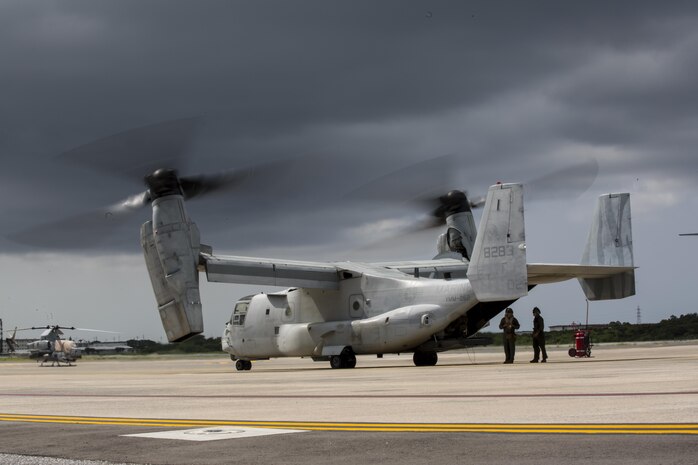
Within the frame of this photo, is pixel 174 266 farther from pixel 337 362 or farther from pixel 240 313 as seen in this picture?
pixel 240 313

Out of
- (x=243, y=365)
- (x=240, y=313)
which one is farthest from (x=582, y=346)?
(x=240, y=313)

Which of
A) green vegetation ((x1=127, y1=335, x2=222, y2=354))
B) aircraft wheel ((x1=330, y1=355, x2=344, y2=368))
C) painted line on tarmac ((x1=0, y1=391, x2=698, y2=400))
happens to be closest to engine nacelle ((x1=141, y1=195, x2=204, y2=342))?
aircraft wheel ((x1=330, y1=355, x2=344, y2=368))

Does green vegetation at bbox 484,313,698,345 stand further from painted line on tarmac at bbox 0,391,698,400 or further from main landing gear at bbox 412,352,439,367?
painted line on tarmac at bbox 0,391,698,400

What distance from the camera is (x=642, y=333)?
251 feet

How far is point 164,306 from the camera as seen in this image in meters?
34.0

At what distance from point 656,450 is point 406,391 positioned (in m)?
10.1

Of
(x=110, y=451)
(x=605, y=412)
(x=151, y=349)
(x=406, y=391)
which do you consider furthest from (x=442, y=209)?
(x=151, y=349)

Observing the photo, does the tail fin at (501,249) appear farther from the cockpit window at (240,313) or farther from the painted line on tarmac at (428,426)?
the painted line on tarmac at (428,426)

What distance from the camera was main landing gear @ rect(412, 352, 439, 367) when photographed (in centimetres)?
3653

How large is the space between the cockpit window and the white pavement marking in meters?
30.9

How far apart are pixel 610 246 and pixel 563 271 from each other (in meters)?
5.53

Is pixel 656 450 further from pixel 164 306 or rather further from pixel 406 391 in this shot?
pixel 164 306

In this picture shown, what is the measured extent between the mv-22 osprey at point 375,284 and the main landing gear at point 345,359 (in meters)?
0.04

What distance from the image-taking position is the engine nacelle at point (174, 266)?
1316 inches
